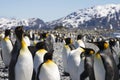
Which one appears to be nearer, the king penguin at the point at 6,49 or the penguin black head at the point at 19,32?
the penguin black head at the point at 19,32

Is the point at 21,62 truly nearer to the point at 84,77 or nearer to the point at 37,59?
the point at 37,59

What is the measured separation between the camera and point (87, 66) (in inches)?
332

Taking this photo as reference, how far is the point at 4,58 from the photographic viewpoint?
41.9 ft

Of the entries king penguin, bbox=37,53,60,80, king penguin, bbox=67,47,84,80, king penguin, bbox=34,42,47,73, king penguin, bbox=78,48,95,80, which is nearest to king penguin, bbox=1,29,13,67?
king penguin, bbox=67,47,84,80

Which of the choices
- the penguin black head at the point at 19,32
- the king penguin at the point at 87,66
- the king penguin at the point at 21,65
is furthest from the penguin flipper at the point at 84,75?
the penguin black head at the point at 19,32

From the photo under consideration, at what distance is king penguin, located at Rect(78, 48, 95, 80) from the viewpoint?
842 cm

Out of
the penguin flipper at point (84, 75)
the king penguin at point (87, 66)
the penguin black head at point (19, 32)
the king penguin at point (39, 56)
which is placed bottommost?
the penguin flipper at point (84, 75)

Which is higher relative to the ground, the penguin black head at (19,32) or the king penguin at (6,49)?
the penguin black head at (19,32)

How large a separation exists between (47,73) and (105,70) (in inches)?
63.0

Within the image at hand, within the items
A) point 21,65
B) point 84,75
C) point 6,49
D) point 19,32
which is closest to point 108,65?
point 84,75

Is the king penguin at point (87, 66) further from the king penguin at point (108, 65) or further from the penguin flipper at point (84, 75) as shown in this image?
the king penguin at point (108, 65)

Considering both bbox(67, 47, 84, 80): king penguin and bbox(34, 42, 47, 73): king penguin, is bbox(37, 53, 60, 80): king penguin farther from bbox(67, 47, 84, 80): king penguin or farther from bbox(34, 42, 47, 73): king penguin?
bbox(67, 47, 84, 80): king penguin

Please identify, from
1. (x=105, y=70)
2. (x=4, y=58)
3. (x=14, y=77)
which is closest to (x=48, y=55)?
(x=14, y=77)

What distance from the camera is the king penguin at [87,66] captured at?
8.42 m
